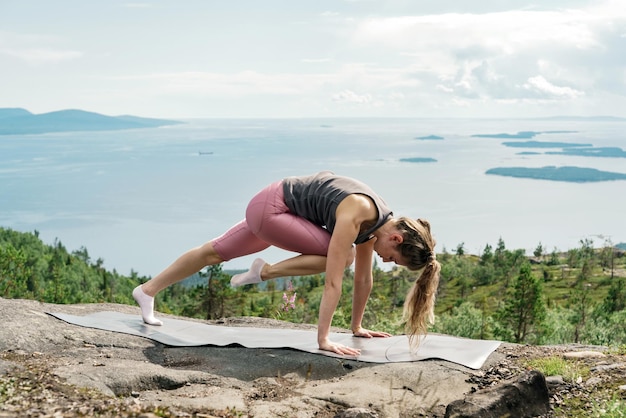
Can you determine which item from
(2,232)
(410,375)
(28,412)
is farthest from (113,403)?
(2,232)

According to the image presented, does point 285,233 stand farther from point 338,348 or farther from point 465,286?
point 465,286

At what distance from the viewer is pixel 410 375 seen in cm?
490

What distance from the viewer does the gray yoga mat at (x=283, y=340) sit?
536cm

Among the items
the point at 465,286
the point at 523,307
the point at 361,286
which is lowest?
the point at 465,286

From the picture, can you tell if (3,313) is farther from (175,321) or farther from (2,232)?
(2,232)

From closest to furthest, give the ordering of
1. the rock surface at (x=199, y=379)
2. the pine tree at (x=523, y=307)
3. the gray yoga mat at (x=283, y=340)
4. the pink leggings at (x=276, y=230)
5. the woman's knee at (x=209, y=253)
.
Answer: the rock surface at (x=199, y=379) → the gray yoga mat at (x=283, y=340) → the pink leggings at (x=276, y=230) → the woman's knee at (x=209, y=253) → the pine tree at (x=523, y=307)

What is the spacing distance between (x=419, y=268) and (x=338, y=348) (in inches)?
36.0

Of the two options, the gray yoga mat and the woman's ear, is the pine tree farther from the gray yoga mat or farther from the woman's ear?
the woman's ear

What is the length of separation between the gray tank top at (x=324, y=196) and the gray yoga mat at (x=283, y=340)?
97 centimetres

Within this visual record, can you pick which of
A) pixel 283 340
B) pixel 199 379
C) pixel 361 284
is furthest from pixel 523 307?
pixel 199 379

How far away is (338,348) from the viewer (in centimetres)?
536

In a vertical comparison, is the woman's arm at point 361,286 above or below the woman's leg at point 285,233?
below

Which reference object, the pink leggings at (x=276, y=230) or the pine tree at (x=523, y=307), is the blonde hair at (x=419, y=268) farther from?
the pine tree at (x=523, y=307)

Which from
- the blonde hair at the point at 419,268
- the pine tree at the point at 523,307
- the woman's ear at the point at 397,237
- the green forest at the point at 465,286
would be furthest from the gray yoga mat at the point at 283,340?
the green forest at the point at 465,286
